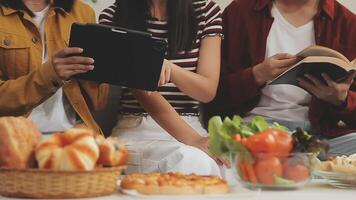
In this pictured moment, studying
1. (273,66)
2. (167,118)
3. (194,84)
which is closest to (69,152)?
(167,118)

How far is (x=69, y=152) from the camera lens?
0.92 metres

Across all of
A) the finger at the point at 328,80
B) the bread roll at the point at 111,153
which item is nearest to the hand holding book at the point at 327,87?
the finger at the point at 328,80

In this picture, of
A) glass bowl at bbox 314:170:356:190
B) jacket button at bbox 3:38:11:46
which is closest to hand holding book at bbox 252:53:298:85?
glass bowl at bbox 314:170:356:190

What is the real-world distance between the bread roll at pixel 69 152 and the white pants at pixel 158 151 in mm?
437

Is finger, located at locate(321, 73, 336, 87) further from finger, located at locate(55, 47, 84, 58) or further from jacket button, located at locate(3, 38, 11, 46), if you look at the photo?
jacket button, located at locate(3, 38, 11, 46)

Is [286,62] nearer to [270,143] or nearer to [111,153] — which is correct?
[270,143]

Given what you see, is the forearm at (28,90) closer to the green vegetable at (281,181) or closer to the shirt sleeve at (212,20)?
the shirt sleeve at (212,20)

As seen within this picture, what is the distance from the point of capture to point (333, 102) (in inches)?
67.8

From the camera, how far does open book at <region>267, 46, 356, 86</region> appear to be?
1.43 m

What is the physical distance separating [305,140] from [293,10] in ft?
3.00

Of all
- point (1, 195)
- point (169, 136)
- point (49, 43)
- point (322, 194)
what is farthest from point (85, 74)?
point (322, 194)

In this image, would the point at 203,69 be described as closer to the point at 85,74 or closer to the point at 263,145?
the point at 85,74

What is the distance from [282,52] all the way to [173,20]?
0.38 m

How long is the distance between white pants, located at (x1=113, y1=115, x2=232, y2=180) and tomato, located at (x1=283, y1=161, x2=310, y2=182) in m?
0.26
